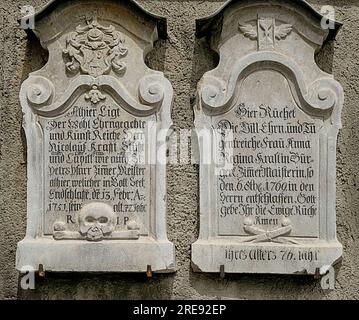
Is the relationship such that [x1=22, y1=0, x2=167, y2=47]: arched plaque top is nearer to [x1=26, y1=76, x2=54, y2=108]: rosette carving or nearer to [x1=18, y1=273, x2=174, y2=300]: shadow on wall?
[x1=26, y1=76, x2=54, y2=108]: rosette carving

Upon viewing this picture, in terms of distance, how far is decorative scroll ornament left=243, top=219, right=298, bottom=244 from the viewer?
4.25 m

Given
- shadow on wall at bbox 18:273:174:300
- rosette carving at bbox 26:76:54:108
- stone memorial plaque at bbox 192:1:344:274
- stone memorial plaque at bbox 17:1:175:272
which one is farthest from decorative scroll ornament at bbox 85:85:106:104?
shadow on wall at bbox 18:273:174:300

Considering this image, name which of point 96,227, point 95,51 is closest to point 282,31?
point 95,51

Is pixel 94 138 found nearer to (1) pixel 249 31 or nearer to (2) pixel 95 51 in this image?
(2) pixel 95 51

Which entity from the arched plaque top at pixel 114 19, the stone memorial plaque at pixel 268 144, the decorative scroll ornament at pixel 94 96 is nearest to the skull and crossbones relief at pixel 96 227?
the stone memorial plaque at pixel 268 144

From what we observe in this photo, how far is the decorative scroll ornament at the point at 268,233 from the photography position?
4246 mm

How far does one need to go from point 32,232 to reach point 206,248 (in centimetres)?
110

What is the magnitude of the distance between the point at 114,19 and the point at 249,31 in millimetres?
874

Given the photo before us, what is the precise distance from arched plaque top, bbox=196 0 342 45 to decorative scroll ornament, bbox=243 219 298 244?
122 cm

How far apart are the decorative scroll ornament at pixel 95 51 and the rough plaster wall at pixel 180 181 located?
0.86ft

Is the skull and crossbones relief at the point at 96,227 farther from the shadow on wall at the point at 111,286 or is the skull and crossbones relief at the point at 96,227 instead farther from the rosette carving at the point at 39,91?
the rosette carving at the point at 39,91

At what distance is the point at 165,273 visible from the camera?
14.4 ft
